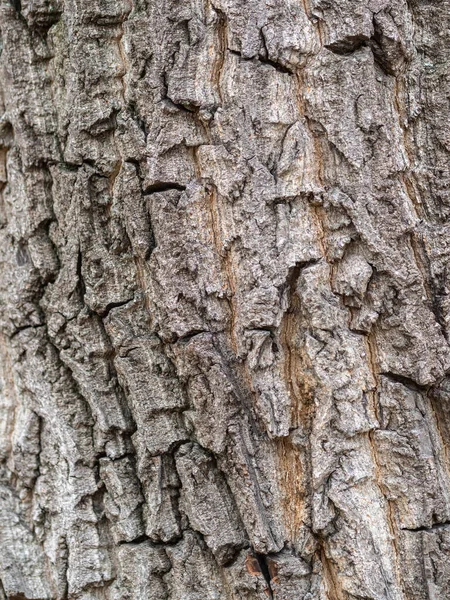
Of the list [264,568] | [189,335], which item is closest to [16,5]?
[189,335]

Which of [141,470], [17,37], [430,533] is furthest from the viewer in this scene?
[17,37]

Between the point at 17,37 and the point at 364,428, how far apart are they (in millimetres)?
1306

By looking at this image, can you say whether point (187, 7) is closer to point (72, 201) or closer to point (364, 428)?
point (72, 201)

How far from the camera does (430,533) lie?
137 centimetres

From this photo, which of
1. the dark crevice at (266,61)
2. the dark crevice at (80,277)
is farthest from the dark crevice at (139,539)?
the dark crevice at (266,61)

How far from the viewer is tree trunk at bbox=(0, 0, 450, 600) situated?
1.38m

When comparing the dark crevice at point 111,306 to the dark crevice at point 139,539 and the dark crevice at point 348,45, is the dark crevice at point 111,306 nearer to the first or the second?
the dark crevice at point 139,539

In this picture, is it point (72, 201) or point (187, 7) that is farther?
point (72, 201)

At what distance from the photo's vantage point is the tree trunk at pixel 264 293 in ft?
4.53

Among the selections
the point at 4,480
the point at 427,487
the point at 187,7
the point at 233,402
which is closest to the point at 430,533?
the point at 427,487

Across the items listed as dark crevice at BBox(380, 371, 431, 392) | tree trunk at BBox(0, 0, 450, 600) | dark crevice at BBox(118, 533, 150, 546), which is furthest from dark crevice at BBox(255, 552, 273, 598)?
dark crevice at BBox(380, 371, 431, 392)

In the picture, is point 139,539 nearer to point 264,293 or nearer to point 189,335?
point 189,335

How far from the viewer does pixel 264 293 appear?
4.54 ft

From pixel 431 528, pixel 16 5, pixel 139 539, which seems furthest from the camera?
pixel 16 5
